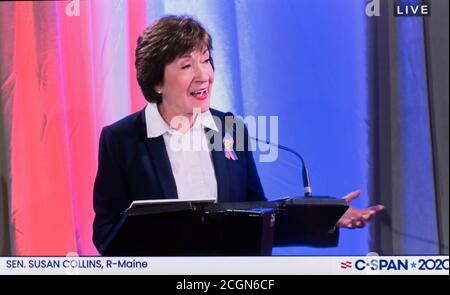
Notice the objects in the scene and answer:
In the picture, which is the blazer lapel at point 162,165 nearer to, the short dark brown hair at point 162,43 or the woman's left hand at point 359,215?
the short dark brown hair at point 162,43

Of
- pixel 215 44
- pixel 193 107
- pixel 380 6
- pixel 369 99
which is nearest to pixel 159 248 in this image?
pixel 193 107

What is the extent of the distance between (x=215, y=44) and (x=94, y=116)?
0.32 meters

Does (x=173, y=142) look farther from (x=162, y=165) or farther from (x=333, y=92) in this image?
(x=333, y=92)

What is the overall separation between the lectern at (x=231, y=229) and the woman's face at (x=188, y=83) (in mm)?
229

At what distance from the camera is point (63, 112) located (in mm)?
1409

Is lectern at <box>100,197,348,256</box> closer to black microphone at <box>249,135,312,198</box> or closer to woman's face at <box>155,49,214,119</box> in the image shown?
black microphone at <box>249,135,312,198</box>

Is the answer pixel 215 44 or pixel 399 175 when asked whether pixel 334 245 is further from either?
pixel 215 44

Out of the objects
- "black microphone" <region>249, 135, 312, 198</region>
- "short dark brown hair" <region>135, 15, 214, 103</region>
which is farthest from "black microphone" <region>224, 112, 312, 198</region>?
"short dark brown hair" <region>135, 15, 214, 103</region>

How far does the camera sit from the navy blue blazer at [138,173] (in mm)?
1385

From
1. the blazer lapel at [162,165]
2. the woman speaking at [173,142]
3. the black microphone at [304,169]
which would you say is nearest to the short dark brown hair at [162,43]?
the woman speaking at [173,142]

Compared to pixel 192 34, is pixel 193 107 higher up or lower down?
lower down

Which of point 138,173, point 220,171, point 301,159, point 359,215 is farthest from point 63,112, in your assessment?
point 359,215

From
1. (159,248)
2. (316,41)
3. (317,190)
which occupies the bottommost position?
(159,248)

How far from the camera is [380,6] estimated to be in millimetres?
1396
